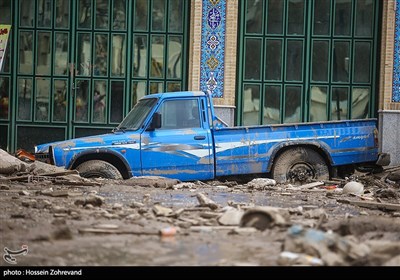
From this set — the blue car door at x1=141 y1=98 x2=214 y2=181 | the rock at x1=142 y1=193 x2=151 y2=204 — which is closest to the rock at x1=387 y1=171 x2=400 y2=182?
the blue car door at x1=141 y1=98 x2=214 y2=181

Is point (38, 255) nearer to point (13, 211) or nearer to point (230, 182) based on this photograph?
point (13, 211)

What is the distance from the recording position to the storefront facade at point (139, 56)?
1948 centimetres

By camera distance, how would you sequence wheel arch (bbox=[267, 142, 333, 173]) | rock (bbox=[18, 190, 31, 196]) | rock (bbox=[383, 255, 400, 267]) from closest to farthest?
rock (bbox=[383, 255, 400, 267]) < rock (bbox=[18, 190, 31, 196]) < wheel arch (bbox=[267, 142, 333, 173])

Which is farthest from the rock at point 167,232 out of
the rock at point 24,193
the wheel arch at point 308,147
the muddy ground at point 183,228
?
the wheel arch at point 308,147

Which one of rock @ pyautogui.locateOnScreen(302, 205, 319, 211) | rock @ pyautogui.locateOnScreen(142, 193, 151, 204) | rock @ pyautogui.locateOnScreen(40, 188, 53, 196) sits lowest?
rock @ pyautogui.locateOnScreen(302, 205, 319, 211)

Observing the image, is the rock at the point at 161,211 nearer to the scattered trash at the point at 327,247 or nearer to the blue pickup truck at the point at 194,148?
the scattered trash at the point at 327,247

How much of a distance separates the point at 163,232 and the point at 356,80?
12899mm

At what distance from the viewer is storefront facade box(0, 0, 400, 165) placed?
1948cm

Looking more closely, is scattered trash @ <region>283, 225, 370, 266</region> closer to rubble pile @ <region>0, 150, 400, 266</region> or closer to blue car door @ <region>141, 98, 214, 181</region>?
rubble pile @ <region>0, 150, 400, 266</region>

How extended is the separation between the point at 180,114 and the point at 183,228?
653 centimetres

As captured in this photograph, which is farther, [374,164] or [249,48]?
[249,48]

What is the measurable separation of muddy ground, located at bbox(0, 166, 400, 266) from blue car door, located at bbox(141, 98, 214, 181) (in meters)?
1.66

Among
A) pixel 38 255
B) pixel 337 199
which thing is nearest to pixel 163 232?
pixel 38 255

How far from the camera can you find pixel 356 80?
19.7 m
